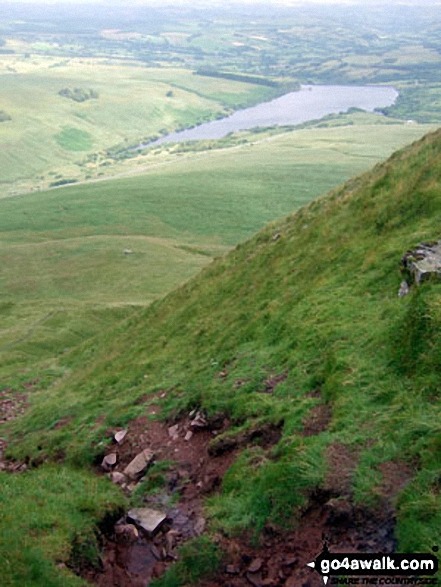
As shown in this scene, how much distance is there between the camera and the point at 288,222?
3678 cm

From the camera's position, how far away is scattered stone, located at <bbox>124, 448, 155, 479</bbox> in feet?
53.4

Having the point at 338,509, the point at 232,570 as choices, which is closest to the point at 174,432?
the point at 232,570

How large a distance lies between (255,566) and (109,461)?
24.3 ft

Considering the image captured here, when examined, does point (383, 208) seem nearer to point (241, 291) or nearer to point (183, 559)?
point (241, 291)

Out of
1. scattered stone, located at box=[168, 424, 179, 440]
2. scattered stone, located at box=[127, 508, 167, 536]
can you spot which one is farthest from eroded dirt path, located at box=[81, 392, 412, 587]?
scattered stone, located at box=[168, 424, 179, 440]

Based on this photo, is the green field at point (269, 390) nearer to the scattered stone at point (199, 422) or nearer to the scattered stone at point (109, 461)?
the scattered stone at point (199, 422)

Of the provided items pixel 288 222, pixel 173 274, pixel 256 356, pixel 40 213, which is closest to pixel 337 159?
→ pixel 40 213

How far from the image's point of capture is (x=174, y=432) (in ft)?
58.1

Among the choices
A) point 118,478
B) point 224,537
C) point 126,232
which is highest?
point 224,537

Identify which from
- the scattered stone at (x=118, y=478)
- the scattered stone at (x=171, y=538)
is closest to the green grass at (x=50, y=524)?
the scattered stone at (x=118, y=478)

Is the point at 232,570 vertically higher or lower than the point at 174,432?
higher

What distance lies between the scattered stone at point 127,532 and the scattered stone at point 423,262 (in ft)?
34.1

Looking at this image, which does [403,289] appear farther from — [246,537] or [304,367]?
[246,537]

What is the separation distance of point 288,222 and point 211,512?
25883 mm
